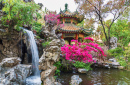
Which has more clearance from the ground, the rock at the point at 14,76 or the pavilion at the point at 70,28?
the pavilion at the point at 70,28

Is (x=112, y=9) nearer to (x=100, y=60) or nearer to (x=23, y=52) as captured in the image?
(x=100, y=60)

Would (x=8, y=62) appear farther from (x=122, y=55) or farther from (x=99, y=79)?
(x=122, y=55)

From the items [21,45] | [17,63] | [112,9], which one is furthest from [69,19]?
[17,63]

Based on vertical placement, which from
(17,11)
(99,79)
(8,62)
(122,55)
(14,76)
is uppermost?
(17,11)

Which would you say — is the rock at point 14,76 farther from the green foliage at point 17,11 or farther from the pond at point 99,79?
the green foliage at point 17,11

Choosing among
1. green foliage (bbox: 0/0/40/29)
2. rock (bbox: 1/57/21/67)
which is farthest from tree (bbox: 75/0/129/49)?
rock (bbox: 1/57/21/67)

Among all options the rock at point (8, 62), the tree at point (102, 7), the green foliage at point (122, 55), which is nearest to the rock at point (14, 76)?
the rock at point (8, 62)

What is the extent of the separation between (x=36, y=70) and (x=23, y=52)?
1920 millimetres

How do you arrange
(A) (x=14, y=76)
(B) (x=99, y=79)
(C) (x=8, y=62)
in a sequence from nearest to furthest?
(A) (x=14, y=76) → (C) (x=8, y=62) → (B) (x=99, y=79)

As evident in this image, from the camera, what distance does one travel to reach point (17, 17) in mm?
4988

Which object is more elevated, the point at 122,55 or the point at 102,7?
the point at 102,7

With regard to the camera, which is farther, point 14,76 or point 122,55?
point 122,55

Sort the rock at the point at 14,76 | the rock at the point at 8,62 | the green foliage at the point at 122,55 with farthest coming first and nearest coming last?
1. the green foliage at the point at 122,55
2. the rock at the point at 8,62
3. the rock at the point at 14,76

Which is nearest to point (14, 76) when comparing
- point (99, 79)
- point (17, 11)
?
point (17, 11)
